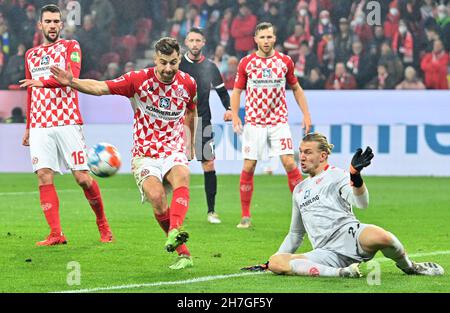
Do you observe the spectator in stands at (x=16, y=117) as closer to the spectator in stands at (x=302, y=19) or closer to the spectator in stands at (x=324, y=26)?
the spectator in stands at (x=302, y=19)

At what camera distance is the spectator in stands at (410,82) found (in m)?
18.4

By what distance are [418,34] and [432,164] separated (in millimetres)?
2795

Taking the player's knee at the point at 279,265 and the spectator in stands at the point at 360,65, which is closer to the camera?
the player's knee at the point at 279,265

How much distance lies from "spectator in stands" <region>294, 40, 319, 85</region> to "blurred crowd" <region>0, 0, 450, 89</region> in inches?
0.7

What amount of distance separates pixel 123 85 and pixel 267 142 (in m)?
3.93

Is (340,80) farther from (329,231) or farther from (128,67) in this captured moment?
(329,231)

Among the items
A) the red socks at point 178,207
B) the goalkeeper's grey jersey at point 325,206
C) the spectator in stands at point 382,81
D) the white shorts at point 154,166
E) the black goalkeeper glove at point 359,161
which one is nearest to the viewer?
the black goalkeeper glove at point 359,161

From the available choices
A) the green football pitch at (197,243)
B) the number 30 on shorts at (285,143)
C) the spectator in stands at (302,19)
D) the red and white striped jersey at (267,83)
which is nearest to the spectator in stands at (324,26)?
the spectator in stands at (302,19)

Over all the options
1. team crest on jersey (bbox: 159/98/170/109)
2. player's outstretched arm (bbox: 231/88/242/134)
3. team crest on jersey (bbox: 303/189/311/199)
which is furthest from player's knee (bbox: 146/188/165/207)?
player's outstretched arm (bbox: 231/88/242/134)

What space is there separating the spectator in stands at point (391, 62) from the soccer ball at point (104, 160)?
35.0 feet

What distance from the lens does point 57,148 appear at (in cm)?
981

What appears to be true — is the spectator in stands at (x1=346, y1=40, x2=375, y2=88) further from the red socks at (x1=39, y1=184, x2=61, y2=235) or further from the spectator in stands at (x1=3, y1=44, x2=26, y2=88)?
the red socks at (x1=39, y1=184, x2=61, y2=235)
